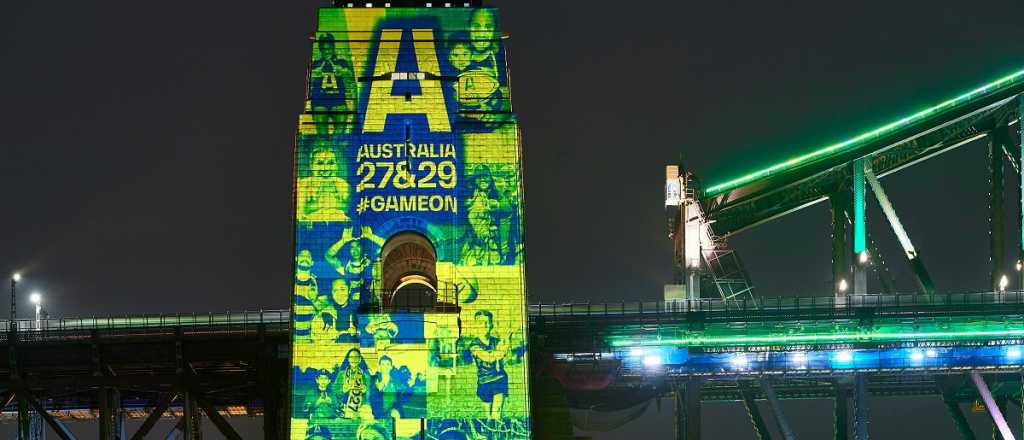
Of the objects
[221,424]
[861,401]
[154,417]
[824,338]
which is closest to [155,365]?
[154,417]

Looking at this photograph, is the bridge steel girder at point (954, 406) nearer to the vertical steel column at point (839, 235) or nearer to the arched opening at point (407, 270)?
the vertical steel column at point (839, 235)

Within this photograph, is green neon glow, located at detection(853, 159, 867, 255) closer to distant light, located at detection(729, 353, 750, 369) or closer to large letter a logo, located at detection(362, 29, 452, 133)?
distant light, located at detection(729, 353, 750, 369)

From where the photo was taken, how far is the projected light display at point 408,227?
9150 cm

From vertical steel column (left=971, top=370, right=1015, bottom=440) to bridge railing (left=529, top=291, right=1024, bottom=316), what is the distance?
494 centimetres

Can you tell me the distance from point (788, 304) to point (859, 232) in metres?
12.1

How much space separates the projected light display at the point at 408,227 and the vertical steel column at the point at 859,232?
30138 mm

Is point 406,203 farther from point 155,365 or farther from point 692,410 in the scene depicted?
point 692,410

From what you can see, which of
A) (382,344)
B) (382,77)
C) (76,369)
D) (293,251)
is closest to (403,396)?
(382,344)

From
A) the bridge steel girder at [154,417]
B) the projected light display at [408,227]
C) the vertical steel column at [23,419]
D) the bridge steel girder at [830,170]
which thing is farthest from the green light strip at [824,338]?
the vertical steel column at [23,419]

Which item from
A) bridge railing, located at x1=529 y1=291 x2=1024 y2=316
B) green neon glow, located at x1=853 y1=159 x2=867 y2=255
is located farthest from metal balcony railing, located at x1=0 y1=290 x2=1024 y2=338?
green neon glow, located at x1=853 y1=159 x2=867 y2=255

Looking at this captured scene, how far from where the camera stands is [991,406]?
113000 mm

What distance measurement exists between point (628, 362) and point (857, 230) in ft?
67.6

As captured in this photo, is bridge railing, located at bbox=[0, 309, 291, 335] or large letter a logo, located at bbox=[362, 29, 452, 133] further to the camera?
bridge railing, located at bbox=[0, 309, 291, 335]

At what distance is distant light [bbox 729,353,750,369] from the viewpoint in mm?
106438
